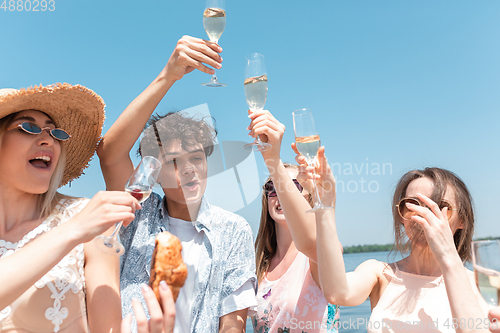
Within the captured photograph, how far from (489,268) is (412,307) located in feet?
3.70

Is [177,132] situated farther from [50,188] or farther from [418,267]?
[418,267]

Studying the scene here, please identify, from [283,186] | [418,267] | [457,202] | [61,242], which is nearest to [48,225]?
[61,242]

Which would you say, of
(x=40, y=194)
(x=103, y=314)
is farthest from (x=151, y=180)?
(x=40, y=194)

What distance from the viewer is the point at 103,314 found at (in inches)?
93.1

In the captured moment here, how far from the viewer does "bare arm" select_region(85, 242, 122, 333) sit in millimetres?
2357

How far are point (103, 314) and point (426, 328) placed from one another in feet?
7.91

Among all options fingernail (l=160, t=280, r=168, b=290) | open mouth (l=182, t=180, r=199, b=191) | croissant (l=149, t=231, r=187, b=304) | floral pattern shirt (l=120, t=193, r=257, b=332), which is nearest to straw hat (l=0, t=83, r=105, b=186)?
floral pattern shirt (l=120, t=193, r=257, b=332)

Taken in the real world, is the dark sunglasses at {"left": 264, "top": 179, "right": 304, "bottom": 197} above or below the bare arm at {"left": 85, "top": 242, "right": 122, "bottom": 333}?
above

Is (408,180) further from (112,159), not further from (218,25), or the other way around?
(112,159)

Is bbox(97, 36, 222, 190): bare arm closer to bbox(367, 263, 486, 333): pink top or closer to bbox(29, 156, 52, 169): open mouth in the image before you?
bbox(29, 156, 52, 169): open mouth

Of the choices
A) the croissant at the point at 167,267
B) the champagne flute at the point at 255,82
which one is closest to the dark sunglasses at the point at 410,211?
the champagne flute at the point at 255,82

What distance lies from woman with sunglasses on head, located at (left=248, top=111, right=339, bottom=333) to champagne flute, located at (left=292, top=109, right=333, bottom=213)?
125mm

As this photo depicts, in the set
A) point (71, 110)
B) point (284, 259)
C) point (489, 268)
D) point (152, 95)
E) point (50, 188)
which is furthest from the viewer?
point (284, 259)

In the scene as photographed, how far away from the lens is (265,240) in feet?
14.0
